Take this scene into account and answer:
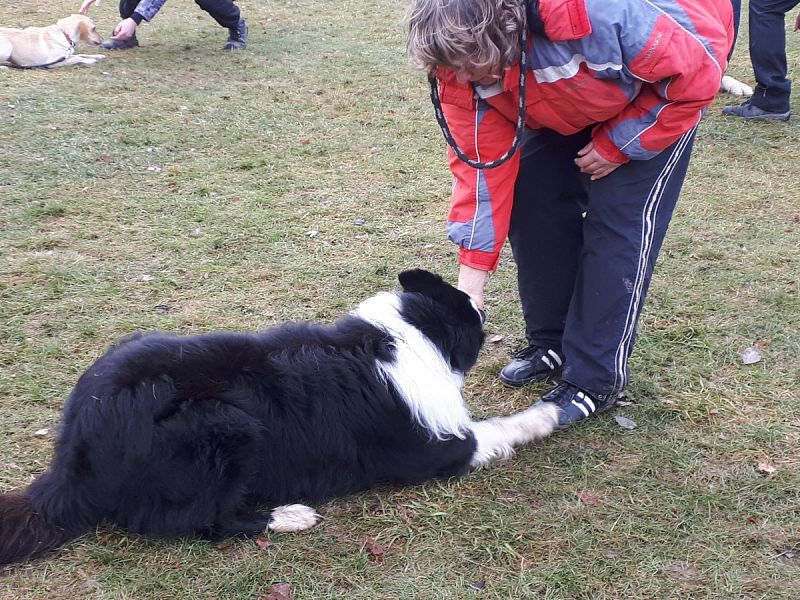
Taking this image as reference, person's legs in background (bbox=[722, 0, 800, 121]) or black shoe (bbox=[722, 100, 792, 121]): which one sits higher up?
person's legs in background (bbox=[722, 0, 800, 121])

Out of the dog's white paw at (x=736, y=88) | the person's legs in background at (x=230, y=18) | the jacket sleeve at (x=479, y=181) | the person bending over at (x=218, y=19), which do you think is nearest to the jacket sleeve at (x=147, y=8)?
the person bending over at (x=218, y=19)

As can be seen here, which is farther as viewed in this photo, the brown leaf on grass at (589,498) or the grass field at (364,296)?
the brown leaf on grass at (589,498)

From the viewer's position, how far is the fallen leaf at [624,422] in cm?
336

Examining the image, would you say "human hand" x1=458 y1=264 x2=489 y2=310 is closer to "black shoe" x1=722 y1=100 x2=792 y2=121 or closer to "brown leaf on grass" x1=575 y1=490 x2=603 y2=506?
"brown leaf on grass" x1=575 y1=490 x2=603 y2=506

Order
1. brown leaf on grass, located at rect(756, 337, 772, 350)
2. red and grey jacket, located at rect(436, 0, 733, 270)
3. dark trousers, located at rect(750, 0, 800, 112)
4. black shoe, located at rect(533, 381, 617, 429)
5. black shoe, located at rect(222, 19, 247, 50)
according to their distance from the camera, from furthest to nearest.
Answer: black shoe, located at rect(222, 19, 247, 50) < dark trousers, located at rect(750, 0, 800, 112) < brown leaf on grass, located at rect(756, 337, 772, 350) < black shoe, located at rect(533, 381, 617, 429) < red and grey jacket, located at rect(436, 0, 733, 270)

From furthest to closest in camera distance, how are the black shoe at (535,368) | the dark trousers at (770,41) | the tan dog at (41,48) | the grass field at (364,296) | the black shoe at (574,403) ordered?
the tan dog at (41,48) < the dark trousers at (770,41) < the black shoe at (535,368) < the black shoe at (574,403) < the grass field at (364,296)

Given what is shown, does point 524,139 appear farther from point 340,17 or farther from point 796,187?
point 340,17

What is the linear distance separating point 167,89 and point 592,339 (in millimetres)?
6787

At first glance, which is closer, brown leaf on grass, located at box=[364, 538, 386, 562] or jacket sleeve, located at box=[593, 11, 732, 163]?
jacket sleeve, located at box=[593, 11, 732, 163]

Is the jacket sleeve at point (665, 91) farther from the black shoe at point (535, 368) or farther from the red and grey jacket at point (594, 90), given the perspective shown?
the black shoe at point (535, 368)

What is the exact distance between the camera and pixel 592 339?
3.23m

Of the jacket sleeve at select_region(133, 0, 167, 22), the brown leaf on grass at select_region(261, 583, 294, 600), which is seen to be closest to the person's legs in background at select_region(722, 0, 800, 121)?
the brown leaf on grass at select_region(261, 583, 294, 600)

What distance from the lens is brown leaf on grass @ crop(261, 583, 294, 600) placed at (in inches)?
97.6

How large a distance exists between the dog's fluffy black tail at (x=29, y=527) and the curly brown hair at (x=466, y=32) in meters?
1.96
